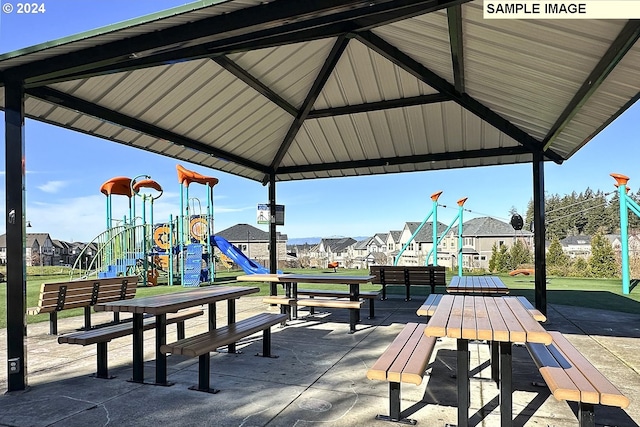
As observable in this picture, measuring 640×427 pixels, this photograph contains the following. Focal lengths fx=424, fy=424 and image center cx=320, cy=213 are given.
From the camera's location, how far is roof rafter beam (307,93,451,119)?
709cm

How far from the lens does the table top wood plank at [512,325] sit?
275 centimetres

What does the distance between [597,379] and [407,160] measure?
269 inches

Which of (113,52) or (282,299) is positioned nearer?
(113,52)

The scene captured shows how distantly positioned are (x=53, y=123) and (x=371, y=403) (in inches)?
203

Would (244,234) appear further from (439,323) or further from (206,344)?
(439,323)

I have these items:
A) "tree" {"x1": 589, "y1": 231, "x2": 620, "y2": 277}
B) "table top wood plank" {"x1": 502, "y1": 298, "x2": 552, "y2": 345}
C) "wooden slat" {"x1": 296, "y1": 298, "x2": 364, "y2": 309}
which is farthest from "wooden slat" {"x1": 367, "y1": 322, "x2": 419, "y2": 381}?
"tree" {"x1": 589, "y1": 231, "x2": 620, "y2": 277}

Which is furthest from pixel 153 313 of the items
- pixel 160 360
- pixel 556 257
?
pixel 556 257

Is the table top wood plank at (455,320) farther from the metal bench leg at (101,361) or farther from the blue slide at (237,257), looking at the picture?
the blue slide at (237,257)

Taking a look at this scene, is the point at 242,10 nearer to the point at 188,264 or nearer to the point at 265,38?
the point at 265,38

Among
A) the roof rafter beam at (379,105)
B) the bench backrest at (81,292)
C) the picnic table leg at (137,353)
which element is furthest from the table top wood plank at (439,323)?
the bench backrest at (81,292)

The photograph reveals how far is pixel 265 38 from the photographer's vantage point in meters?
3.78

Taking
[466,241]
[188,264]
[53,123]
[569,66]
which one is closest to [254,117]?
[53,123]

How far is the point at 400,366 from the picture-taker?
3172mm

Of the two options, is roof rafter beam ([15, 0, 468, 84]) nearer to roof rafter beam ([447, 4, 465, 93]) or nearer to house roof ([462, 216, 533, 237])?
roof rafter beam ([447, 4, 465, 93])
